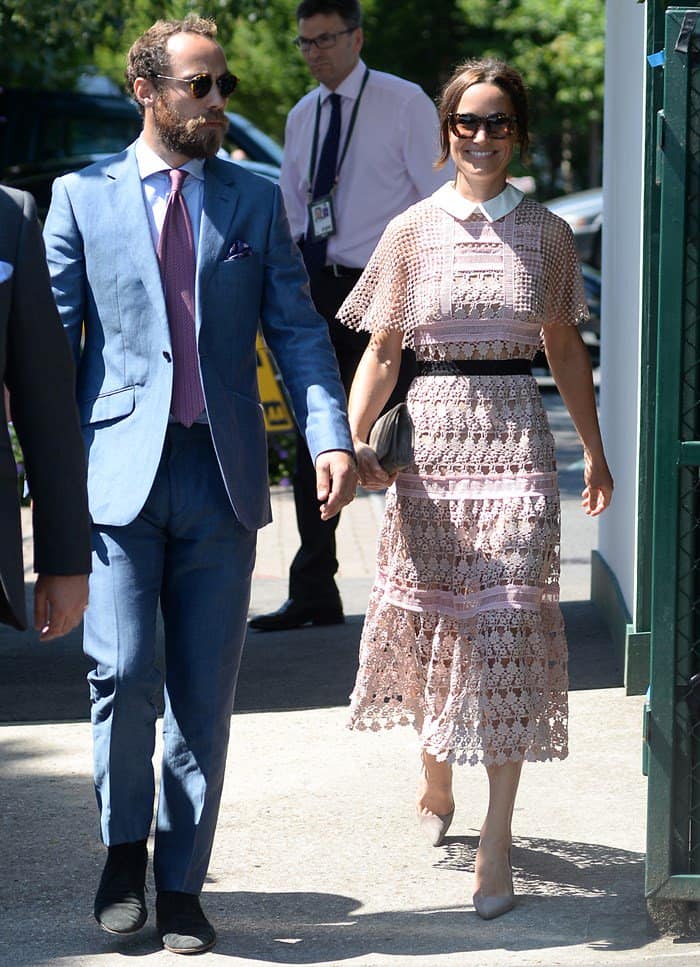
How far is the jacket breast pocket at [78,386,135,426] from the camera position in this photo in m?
3.79

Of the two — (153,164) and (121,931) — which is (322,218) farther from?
(121,931)

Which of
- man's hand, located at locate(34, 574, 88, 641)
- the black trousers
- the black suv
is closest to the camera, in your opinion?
man's hand, located at locate(34, 574, 88, 641)

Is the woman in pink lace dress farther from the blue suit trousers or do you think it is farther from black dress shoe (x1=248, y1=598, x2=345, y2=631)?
black dress shoe (x1=248, y1=598, x2=345, y2=631)

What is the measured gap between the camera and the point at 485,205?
4266 millimetres

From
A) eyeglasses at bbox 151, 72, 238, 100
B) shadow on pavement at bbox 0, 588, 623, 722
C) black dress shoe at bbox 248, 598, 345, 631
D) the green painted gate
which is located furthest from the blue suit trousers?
black dress shoe at bbox 248, 598, 345, 631

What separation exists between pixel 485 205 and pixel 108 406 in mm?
1113

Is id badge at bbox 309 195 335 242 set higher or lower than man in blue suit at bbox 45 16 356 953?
higher

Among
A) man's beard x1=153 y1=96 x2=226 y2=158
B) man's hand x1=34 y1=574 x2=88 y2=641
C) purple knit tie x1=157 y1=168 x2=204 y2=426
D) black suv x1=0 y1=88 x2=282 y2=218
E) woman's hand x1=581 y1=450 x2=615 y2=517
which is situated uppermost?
black suv x1=0 y1=88 x2=282 y2=218

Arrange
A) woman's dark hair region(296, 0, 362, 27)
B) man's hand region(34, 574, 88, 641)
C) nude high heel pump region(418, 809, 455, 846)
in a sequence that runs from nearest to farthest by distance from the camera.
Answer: man's hand region(34, 574, 88, 641) → nude high heel pump region(418, 809, 455, 846) → woman's dark hair region(296, 0, 362, 27)

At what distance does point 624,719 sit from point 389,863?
1.52 meters

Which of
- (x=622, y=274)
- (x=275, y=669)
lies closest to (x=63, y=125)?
(x=622, y=274)

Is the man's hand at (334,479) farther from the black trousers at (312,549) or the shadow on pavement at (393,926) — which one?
the black trousers at (312,549)

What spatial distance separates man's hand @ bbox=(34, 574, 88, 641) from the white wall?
3.21 meters

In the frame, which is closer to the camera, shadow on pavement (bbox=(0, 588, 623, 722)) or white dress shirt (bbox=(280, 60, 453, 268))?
shadow on pavement (bbox=(0, 588, 623, 722))
